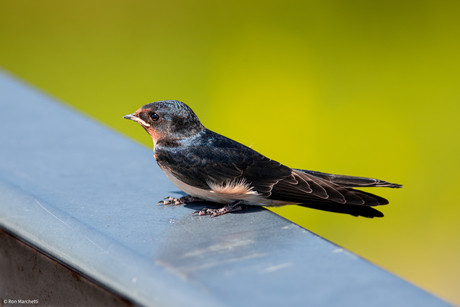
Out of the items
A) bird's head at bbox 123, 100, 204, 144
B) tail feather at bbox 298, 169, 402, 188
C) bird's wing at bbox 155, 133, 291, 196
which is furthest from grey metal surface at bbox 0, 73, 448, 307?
tail feather at bbox 298, 169, 402, 188

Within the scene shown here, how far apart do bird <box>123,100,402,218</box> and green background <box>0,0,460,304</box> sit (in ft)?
9.13

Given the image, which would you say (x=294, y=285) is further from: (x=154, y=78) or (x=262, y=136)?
(x=154, y=78)

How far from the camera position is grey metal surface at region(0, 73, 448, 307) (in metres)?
1.70

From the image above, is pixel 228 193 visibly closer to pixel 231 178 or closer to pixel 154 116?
pixel 231 178

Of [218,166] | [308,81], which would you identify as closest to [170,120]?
[218,166]

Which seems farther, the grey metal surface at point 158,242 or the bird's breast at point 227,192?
the bird's breast at point 227,192

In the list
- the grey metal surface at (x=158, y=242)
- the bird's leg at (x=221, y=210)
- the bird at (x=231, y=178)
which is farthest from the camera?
the bird at (x=231, y=178)

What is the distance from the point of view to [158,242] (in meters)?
2.07

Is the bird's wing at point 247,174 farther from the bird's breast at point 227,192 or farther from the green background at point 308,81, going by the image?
the green background at point 308,81

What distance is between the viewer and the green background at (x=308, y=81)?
5.54m

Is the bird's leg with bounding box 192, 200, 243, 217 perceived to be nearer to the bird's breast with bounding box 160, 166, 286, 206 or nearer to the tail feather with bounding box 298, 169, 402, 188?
the bird's breast with bounding box 160, 166, 286, 206

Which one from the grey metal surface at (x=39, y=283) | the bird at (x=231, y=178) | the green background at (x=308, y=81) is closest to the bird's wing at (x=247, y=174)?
the bird at (x=231, y=178)

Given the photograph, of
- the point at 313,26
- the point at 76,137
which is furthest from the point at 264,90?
the point at 76,137

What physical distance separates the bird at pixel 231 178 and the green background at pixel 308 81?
2.78 metres
